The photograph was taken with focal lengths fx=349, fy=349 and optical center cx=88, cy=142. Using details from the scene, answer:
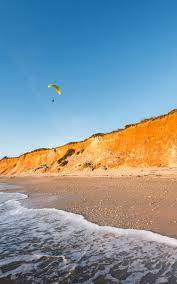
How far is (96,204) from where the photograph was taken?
1509 centimetres

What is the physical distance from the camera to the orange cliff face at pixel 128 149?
3847 cm

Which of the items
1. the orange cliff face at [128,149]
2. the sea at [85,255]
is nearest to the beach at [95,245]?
the sea at [85,255]

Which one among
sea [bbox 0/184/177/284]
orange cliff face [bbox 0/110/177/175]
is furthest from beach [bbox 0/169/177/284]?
orange cliff face [bbox 0/110/177/175]

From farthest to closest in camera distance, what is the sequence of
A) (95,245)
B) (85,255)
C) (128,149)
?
1. (128,149)
2. (95,245)
3. (85,255)

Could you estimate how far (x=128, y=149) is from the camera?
147 feet

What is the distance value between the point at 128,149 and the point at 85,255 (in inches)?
1479

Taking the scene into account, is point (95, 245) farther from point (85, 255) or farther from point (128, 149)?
point (128, 149)

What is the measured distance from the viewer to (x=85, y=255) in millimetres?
7715

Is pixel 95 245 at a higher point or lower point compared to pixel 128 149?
lower

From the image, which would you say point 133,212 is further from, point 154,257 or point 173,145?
point 173,145

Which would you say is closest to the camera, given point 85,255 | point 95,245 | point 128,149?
point 85,255

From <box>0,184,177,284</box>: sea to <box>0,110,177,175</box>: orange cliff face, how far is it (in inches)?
1042

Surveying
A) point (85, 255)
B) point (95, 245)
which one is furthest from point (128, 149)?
point (85, 255)

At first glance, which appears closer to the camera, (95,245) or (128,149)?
(95,245)
